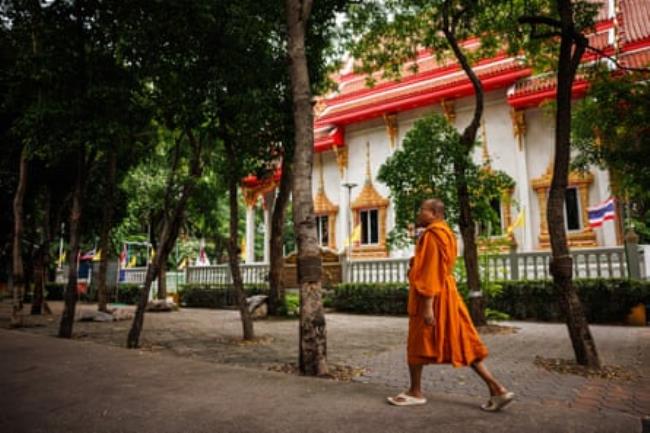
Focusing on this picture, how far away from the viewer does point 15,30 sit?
9.09 metres

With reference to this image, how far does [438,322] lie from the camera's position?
3703mm

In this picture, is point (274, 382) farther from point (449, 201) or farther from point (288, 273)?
point (288, 273)

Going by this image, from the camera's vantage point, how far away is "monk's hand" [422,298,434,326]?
3625 mm

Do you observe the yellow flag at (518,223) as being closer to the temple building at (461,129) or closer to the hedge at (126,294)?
the temple building at (461,129)

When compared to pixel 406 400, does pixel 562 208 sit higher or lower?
higher

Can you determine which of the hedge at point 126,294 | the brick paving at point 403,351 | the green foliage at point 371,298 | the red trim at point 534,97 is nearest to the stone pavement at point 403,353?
the brick paving at point 403,351

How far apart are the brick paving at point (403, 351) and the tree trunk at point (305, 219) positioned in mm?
655

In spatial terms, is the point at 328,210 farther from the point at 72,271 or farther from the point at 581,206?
the point at 72,271

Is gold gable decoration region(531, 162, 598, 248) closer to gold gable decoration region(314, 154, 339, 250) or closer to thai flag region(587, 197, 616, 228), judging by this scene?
thai flag region(587, 197, 616, 228)

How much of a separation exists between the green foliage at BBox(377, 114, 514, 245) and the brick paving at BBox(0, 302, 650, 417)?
276cm

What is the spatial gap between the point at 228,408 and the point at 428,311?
1849 mm

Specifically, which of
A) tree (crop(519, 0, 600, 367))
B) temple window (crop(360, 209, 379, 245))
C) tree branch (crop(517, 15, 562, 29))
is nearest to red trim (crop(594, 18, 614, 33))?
temple window (crop(360, 209, 379, 245))

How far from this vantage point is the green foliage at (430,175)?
9180 millimetres

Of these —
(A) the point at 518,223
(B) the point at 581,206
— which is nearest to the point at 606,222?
(B) the point at 581,206
